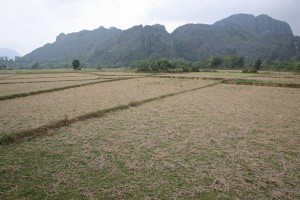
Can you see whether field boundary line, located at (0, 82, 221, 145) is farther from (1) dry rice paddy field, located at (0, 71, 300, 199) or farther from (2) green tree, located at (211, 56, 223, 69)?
(2) green tree, located at (211, 56, 223, 69)

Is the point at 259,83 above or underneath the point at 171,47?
underneath

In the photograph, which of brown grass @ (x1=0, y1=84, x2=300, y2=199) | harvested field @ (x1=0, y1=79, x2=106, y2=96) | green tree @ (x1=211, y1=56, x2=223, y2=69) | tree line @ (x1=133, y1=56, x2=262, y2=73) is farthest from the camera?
green tree @ (x1=211, y1=56, x2=223, y2=69)

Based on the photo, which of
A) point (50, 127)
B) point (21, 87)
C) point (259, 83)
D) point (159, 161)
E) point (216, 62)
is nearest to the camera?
point (159, 161)

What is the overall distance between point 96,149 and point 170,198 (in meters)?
3.23

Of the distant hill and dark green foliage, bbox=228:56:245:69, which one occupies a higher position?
the distant hill

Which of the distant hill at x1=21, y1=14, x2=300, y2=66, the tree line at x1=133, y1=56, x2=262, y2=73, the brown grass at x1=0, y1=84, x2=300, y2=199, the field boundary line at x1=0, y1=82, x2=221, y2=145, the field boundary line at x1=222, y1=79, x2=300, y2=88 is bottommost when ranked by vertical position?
the brown grass at x1=0, y1=84, x2=300, y2=199

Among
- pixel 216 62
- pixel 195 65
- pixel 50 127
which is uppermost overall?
pixel 216 62

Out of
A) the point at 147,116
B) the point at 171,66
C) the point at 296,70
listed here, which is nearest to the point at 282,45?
the point at 296,70

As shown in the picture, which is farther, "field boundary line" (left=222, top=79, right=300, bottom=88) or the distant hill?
the distant hill

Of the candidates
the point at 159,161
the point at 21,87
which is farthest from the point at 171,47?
the point at 159,161

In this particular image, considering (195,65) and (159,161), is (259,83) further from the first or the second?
(195,65)

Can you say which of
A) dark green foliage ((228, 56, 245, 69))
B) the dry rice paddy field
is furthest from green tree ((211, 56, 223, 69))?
the dry rice paddy field

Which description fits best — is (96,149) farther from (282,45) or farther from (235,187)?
(282,45)

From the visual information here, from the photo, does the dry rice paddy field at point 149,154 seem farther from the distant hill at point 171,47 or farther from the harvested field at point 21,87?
the distant hill at point 171,47
